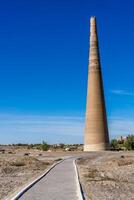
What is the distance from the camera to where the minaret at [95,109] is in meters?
69.4

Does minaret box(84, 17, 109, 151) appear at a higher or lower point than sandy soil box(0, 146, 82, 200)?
higher

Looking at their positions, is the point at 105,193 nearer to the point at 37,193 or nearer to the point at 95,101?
the point at 37,193

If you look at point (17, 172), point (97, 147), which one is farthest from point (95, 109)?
point (17, 172)

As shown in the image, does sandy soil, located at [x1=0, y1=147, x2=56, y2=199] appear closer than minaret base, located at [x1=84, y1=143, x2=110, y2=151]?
Yes

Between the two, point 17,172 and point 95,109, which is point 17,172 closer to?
point 17,172

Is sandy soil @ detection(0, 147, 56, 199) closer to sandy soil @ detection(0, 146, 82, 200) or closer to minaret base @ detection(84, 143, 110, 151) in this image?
sandy soil @ detection(0, 146, 82, 200)

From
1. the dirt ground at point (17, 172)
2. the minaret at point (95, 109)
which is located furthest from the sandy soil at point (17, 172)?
the minaret at point (95, 109)

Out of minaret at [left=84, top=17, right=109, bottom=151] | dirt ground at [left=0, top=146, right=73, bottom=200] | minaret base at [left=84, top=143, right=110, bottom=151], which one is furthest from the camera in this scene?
minaret base at [left=84, top=143, right=110, bottom=151]

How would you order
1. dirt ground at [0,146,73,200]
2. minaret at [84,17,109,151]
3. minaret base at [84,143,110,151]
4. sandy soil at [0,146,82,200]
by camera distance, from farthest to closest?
1. minaret base at [84,143,110,151]
2. minaret at [84,17,109,151]
3. dirt ground at [0,146,73,200]
4. sandy soil at [0,146,82,200]

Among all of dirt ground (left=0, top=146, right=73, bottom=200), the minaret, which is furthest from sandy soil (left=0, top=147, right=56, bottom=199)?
the minaret

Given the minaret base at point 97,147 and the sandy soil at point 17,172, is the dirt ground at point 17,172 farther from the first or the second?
the minaret base at point 97,147

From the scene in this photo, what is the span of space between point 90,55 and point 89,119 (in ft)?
32.3

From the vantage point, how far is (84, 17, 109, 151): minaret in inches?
2731

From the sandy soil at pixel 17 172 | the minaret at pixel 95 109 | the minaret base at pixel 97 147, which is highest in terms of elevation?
the minaret at pixel 95 109
